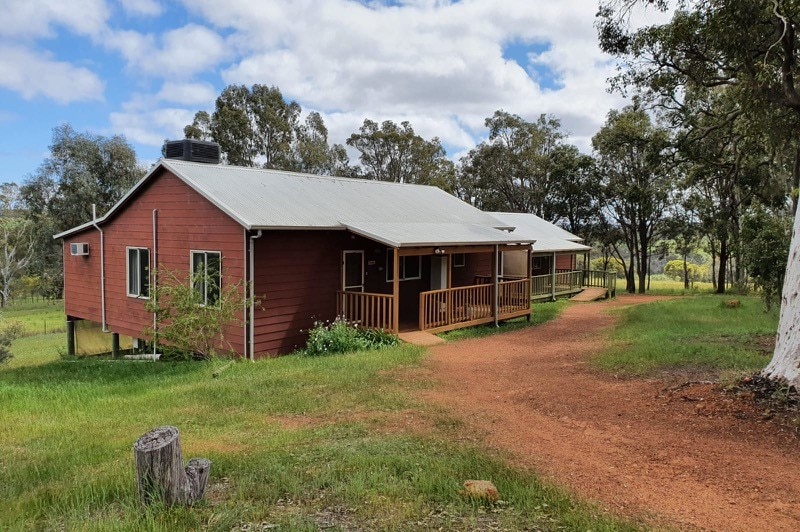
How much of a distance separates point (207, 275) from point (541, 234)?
778 inches

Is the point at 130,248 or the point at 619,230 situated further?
the point at 619,230

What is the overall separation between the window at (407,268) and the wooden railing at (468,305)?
1.56m

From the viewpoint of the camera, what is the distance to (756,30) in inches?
455

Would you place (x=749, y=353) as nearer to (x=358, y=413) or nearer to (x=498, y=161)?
(x=358, y=413)

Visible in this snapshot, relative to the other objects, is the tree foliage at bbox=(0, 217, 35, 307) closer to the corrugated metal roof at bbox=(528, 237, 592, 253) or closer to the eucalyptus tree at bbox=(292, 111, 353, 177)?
the eucalyptus tree at bbox=(292, 111, 353, 177)

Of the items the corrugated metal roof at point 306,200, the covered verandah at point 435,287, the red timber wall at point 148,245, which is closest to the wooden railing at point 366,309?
A: the covered verandah at point 435,287

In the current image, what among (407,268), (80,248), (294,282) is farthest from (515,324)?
(80,248)

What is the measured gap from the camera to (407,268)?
56.0 feet

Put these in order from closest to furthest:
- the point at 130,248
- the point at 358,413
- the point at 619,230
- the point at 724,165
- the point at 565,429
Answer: the point at 565,429, the point at 358,413, the point at 130,248, the point at 724,165, the point at 619,230

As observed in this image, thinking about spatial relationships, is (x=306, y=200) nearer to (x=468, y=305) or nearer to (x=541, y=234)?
(x=468, y=305)

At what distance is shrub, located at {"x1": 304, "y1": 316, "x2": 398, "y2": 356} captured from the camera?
497 inches

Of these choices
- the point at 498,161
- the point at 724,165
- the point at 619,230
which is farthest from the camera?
the point at 498,161

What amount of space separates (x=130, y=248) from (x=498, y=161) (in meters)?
30.9

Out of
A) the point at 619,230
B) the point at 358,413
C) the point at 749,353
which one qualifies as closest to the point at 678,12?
the point at 749,353
